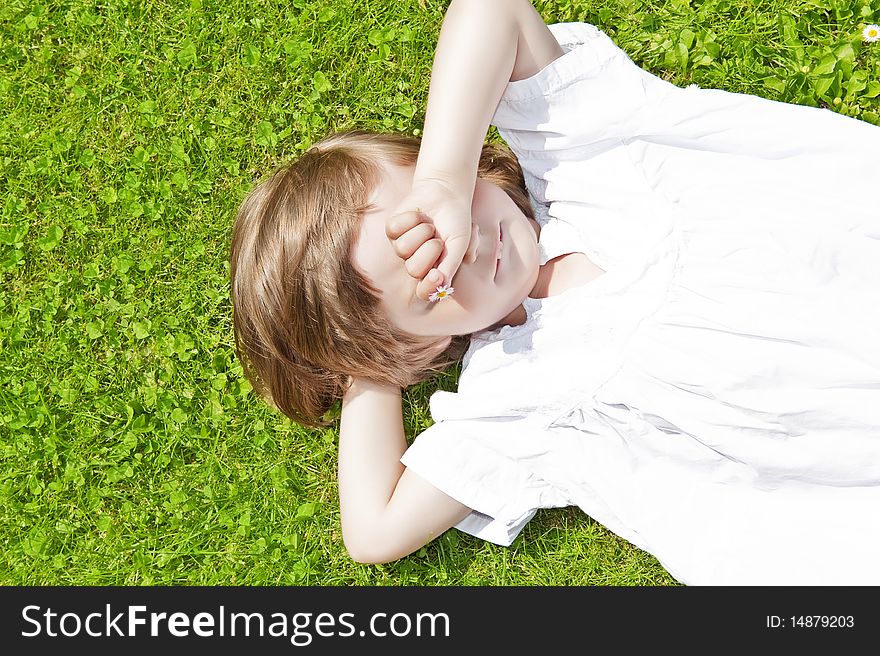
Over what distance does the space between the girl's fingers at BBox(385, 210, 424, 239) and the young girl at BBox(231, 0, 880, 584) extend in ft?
0.22

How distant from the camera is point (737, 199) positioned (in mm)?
2217

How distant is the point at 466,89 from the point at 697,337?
→ 3.14ft

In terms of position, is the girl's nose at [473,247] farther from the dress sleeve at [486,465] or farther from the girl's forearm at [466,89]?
the dress sleeve at [486,465]

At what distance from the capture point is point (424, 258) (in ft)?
6.23

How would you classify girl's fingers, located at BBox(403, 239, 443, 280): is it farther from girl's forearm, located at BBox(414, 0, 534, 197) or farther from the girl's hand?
girl's forearm, located at BBox(414, 0, 534, 197)

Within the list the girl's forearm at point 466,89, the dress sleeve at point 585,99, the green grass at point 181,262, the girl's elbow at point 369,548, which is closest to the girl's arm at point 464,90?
the girl's forearm at point 466,89

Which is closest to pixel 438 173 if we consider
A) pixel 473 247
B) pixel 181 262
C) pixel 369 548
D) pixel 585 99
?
pixel 473 247

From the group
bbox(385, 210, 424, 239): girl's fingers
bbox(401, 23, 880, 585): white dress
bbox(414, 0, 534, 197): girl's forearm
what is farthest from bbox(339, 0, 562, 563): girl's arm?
bbox(385, 210, 424, 239): girl's fingers

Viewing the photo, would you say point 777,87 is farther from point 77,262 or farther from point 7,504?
point 7,504

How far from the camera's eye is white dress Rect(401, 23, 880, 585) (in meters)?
2.15

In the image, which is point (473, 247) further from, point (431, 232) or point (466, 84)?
point (466, 84)

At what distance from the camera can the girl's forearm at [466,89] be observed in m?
2.12
